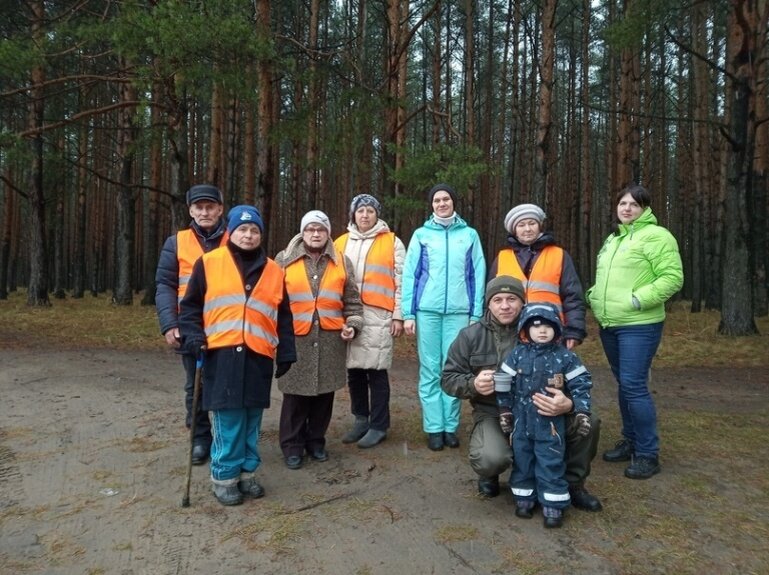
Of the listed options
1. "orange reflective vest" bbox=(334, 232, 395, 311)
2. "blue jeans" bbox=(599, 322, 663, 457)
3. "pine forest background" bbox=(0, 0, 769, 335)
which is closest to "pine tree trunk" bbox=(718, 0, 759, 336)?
"pine forest background" bbox=(0, 0, 769, 335)

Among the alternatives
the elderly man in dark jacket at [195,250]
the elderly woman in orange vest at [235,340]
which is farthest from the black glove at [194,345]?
the elderly man in dark jacket at [195,250]

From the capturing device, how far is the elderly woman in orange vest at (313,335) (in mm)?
4102

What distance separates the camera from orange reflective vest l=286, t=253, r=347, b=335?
4184 millimetres

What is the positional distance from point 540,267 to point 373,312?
1394 mm

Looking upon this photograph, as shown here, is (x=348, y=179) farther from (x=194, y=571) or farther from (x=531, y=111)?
(x=194, y=571)

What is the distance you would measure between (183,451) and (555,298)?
122 inches

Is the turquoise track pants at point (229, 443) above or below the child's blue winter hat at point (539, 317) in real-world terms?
below

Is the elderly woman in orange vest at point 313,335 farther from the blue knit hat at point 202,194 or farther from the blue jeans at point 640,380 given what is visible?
the blue jeans at point 640,380

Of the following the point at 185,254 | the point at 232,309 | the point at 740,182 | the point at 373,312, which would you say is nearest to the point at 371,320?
the point at 373,312

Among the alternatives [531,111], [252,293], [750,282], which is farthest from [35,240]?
[531,111]

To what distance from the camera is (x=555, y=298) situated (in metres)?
4.00

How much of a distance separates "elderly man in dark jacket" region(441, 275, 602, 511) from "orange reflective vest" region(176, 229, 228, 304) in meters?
1.94

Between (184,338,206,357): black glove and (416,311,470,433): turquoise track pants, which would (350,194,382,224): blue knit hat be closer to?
(416,311,470,433): turquoise track pants

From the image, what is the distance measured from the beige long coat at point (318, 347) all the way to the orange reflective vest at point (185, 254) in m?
0.61
